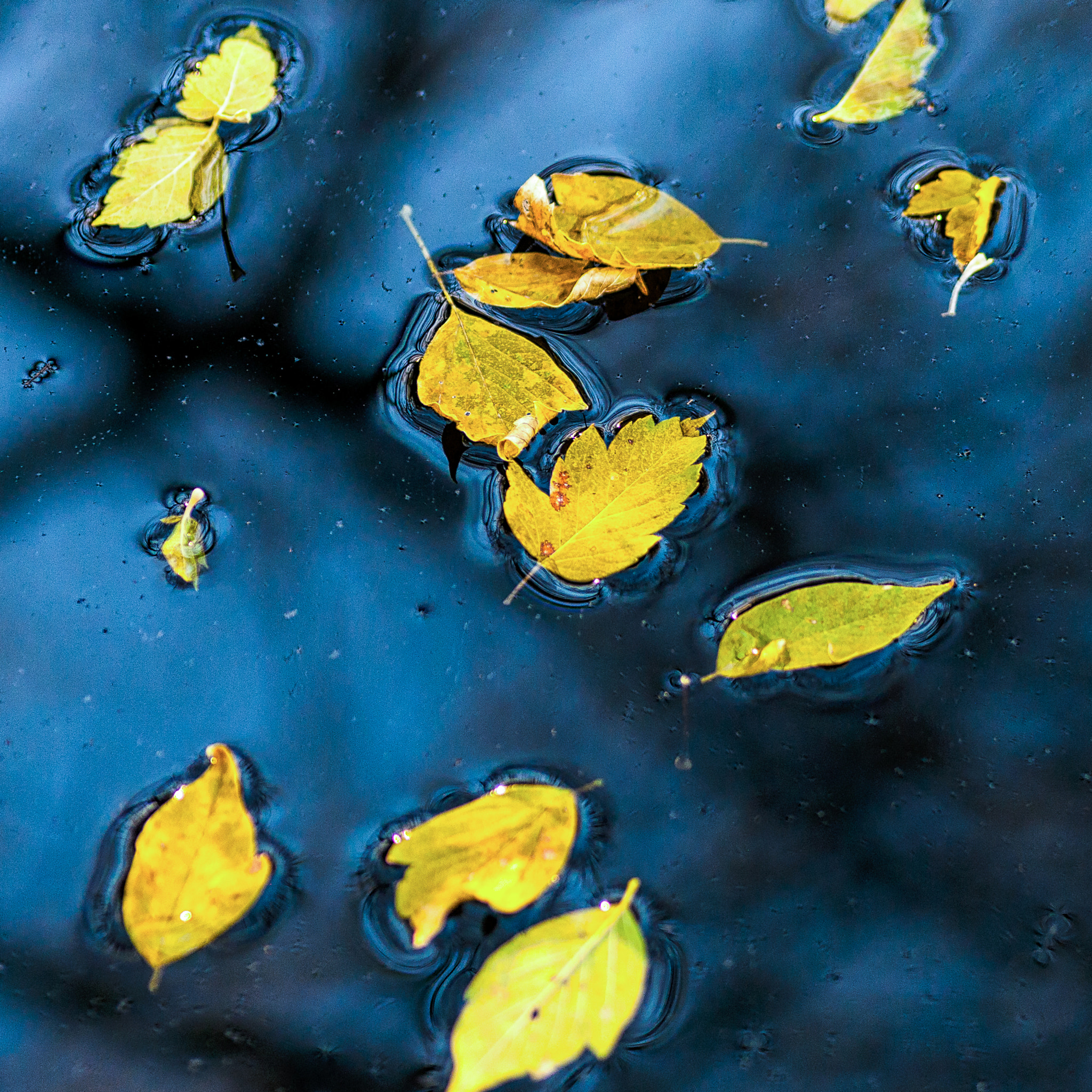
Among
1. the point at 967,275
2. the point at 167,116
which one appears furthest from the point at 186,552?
the point at 967,275

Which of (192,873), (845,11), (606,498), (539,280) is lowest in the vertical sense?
(192,873)

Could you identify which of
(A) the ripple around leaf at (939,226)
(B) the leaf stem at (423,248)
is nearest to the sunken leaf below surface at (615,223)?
(B) the leaf stem at (423,248)

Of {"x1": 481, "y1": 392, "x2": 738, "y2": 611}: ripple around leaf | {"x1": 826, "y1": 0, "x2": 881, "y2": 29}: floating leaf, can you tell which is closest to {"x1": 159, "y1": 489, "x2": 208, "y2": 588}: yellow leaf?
{"x1": 481, "y1": 392, "x2": 738, "y2": 611}: ripple around leaf

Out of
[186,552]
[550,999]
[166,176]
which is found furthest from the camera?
[166,176]

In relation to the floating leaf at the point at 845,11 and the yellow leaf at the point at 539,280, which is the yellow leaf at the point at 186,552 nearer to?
the yellow leaf at the point at 539,280

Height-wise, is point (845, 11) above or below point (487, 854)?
above

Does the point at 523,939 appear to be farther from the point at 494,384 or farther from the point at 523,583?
the point at 494,384

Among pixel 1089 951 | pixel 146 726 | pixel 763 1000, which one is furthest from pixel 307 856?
pixel 1089 951
